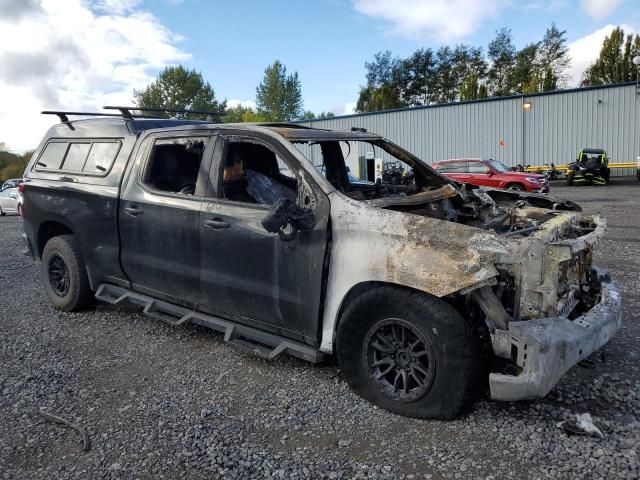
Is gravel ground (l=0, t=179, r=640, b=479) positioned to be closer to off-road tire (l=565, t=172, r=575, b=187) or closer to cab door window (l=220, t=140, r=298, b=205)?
cab door window (l=220, t=140, r=298, b=205)

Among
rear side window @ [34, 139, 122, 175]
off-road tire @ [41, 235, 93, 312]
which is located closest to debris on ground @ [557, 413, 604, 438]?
rear side window @ [34, 139, 122, 175]

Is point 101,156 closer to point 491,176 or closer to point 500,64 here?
point 491,176

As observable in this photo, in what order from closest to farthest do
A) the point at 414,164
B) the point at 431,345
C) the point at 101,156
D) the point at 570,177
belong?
the point at 431,345 < the point at 414,164 < the point at 101,156 < the point at 570,177

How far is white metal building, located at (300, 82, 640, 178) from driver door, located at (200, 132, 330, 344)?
A: 959 inches

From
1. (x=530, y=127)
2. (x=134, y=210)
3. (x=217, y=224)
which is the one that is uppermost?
(x=530, y=127)

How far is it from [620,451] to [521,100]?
27.5 meters

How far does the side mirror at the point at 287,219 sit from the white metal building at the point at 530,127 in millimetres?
24981

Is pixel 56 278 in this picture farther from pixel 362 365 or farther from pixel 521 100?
pixel 521 100

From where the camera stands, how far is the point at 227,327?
3.94 meters

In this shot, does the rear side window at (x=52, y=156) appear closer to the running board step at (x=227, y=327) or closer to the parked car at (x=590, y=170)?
the running board step at (x=227, y=327)

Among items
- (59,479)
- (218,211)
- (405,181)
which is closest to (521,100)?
(405,181)

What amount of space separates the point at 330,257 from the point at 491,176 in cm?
1631

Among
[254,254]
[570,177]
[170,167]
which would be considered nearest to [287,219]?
[254,254]

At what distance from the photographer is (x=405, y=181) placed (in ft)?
16.3
